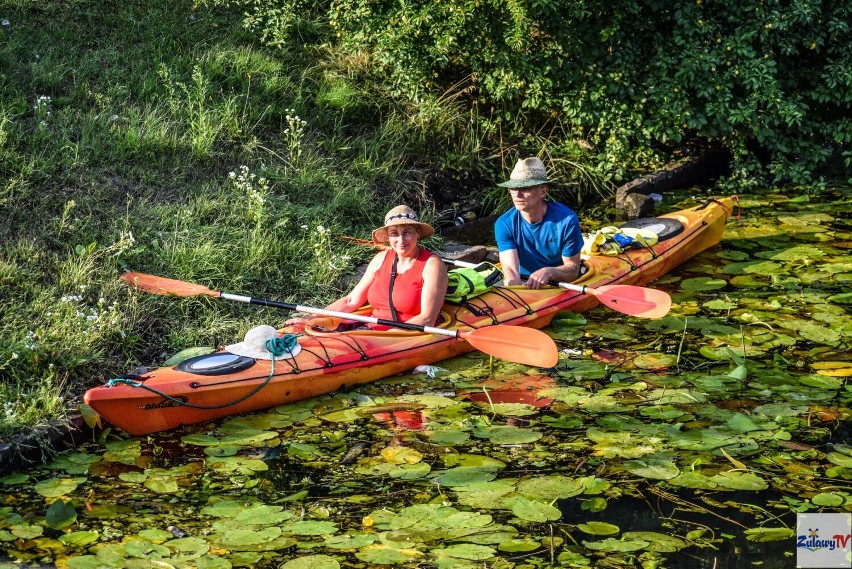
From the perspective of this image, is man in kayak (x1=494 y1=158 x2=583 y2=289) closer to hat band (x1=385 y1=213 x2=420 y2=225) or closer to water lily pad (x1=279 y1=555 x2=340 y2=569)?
hat band (x1=385 y1=213 x2=420 y2=225)

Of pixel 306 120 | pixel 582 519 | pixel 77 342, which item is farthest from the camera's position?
pixel 306 120

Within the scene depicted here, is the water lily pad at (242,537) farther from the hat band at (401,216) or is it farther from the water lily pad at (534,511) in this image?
the hat band at (401,216)

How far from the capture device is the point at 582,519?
16.3ft

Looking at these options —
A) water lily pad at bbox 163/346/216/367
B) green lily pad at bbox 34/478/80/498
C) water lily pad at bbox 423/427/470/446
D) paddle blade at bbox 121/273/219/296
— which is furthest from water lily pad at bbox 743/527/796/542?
paddle blade at bbox 121/273/219/296

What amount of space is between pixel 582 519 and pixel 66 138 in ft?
18.8

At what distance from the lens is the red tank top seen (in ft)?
22.6

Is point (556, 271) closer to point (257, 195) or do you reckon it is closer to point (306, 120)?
point (257, 195)

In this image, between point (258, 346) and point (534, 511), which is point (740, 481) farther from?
point (258, 346)

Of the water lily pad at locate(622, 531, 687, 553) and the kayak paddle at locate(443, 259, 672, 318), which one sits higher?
the kayak paddle at locate(443, 259, 672, 318)

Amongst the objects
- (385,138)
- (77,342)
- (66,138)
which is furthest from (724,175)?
(77,342)

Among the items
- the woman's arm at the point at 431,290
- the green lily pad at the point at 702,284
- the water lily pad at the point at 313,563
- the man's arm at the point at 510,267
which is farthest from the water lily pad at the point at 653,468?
the green lily pad at the point at 702,284

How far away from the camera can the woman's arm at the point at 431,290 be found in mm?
6844

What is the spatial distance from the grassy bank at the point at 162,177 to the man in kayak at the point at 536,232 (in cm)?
145
